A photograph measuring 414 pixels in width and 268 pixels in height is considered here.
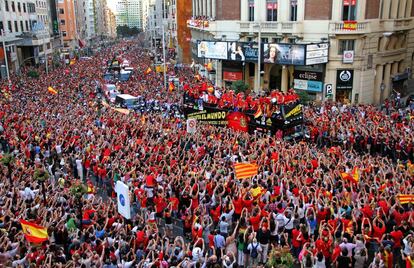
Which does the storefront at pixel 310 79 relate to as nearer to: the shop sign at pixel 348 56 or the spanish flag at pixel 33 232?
the shop sign at pixel 348 56

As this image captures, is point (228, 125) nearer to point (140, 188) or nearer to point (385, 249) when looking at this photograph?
point (140, 188)

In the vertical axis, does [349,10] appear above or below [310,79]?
above

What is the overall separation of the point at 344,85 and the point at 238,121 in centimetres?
1652

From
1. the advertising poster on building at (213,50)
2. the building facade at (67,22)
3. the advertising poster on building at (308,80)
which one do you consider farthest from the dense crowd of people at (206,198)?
the building facade at (67,22)

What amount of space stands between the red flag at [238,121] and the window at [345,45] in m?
16.2

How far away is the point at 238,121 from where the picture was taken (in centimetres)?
2555

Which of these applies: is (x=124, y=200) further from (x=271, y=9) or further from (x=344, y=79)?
(x=271, y=9)

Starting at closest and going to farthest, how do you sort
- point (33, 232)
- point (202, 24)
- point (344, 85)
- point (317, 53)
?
point (33, 232) < point (317, 53) < point (344, 85) < point (202, 24)

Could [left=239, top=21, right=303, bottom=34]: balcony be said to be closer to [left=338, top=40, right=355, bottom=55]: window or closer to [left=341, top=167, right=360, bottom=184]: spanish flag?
[left=338, top=40, right=355, bottom=55]: window

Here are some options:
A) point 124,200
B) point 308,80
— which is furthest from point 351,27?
point 124,200

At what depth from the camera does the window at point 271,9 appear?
135 ft

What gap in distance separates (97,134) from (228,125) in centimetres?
758

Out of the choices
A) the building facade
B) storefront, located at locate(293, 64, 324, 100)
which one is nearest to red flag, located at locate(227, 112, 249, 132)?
storefront, located at locate(293, 64, 324, 100)

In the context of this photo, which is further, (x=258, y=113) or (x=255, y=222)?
(x=258, y=113)
